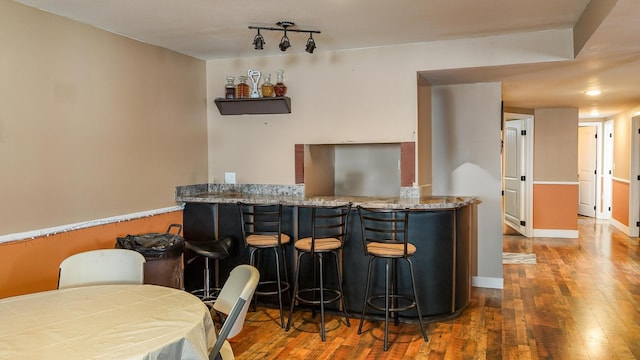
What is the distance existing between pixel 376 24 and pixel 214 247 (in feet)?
7.05

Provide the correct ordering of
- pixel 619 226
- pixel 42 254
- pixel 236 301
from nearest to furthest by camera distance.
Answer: pixel 236 301
pixel 42 254
pixel 619 226

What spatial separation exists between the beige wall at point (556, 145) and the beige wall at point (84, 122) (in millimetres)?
5663

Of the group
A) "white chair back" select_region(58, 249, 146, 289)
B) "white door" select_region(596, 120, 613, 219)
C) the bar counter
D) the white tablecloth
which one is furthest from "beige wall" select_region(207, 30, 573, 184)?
"white door" select_region(596, 120, 613, 219)

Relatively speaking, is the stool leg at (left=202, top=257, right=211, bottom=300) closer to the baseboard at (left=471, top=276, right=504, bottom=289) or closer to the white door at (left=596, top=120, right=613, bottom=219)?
the baseboard at (left=471, top=276, right=504, bottom=289)

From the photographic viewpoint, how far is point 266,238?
371cm

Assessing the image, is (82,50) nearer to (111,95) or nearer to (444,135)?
(111,95)

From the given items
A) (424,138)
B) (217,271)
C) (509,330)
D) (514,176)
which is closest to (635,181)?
(514,176)

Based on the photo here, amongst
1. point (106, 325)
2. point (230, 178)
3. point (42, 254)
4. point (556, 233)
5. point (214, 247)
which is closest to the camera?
point (106, 325)

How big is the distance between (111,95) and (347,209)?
197 cm

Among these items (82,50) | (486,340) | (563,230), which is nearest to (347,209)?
(486,340)

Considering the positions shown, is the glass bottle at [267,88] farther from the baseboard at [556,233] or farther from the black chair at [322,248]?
the baseboard at [556,233]

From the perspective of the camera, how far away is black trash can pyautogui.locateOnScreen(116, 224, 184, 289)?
3318mm

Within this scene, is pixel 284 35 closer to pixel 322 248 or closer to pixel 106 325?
pixel 322 248

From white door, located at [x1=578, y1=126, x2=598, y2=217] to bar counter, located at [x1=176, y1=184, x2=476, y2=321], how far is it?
6.97m
